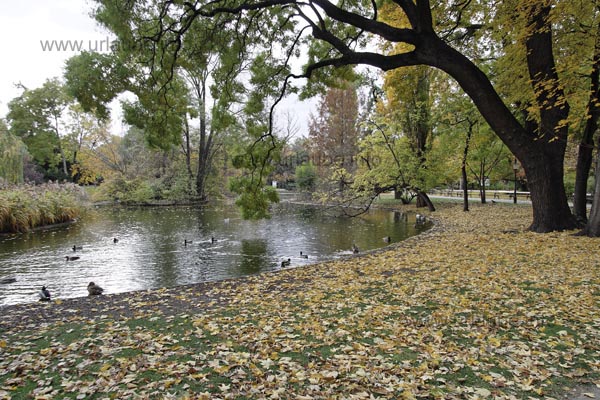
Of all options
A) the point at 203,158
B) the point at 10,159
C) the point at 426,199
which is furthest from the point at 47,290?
the point at 203,158

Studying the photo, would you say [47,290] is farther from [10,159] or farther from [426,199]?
[10,159]

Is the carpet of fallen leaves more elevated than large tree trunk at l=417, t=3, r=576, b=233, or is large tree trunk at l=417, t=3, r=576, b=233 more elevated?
large tree trunk at l=417, t=3, r=576, b=233

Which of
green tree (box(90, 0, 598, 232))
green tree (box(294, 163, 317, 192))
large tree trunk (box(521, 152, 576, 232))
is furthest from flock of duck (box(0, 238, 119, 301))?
green tree (box(294, 163, 317, 192))

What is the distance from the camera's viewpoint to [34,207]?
47.7 ft

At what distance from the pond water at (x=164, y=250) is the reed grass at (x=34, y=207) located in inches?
28.1

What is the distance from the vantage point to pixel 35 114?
1473 inches

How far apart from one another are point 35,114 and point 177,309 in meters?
43.5

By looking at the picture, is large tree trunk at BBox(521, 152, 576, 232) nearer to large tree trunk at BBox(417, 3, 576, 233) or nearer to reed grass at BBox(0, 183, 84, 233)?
large tree trunk at BBox(417, 3, 576, 233)

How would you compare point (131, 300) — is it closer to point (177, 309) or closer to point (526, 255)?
point (177, 309)

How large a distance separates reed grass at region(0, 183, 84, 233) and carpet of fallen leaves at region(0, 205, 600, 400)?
426 inches

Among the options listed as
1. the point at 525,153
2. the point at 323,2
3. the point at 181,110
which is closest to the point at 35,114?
the point at 181,110

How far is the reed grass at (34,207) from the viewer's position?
13.2m

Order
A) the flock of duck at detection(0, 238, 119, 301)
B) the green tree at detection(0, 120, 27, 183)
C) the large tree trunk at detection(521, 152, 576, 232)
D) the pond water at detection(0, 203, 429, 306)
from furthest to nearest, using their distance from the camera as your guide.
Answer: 1. the green tree at detection(0, 120, 27, 183)
2. the large tree trunk at detection(521, 152, 576, 232)
3. the pond water at detection(0, 203, 429, 306)
4. the flock of duck at detection(0, 238, 119, 301)

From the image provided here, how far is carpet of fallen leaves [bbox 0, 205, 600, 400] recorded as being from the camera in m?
2.74
